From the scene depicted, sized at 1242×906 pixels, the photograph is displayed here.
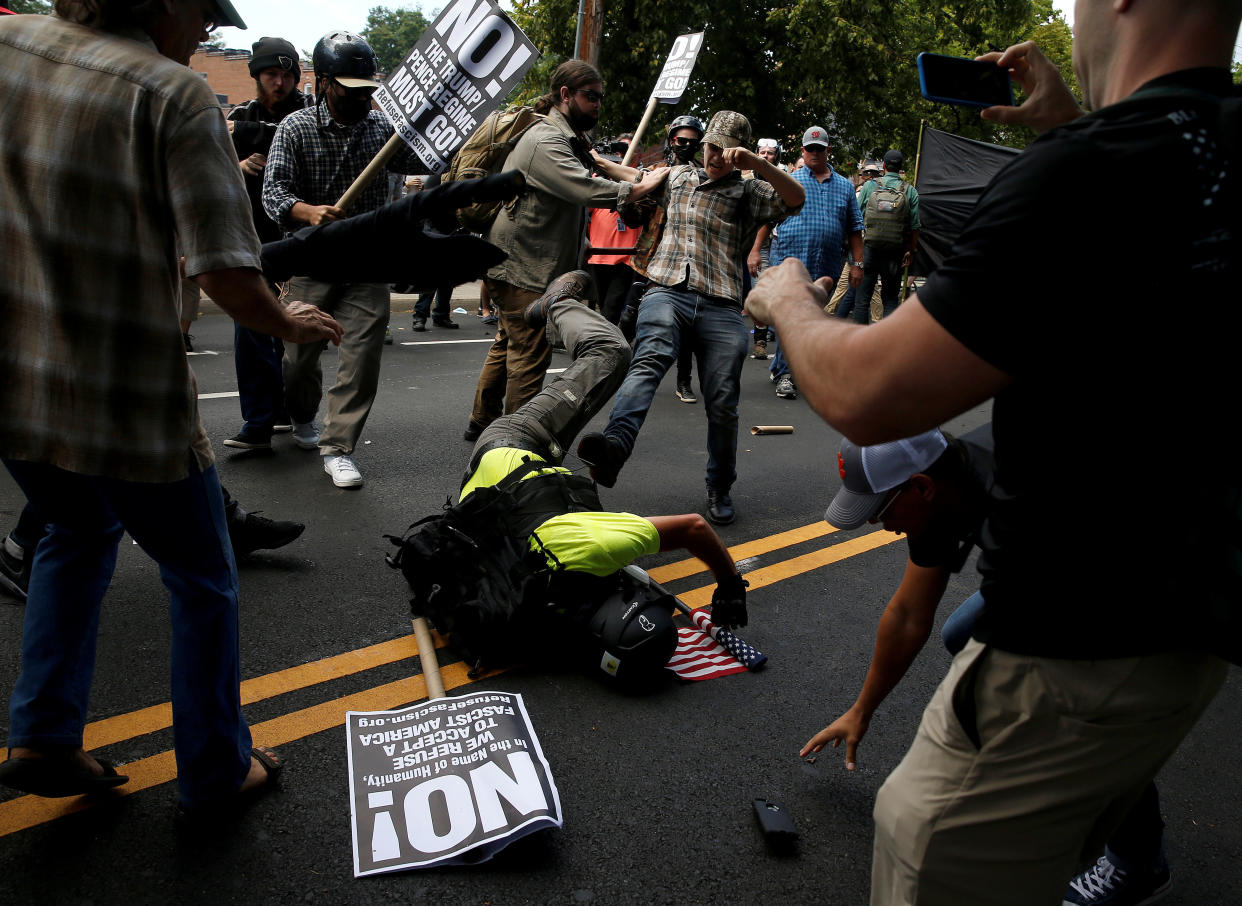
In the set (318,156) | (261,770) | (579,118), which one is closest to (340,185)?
(318,156)

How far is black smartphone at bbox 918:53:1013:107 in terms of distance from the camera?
2107 mm

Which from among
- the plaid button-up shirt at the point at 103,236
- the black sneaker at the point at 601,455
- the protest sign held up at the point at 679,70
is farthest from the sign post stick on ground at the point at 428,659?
the protest sign held up at the point at 679,70

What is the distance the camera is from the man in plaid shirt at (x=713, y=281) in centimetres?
470

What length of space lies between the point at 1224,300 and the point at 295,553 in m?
3.60

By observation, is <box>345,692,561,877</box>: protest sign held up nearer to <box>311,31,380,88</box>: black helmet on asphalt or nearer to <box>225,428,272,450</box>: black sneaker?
<box>225,428,272,450</box>: black sneaker

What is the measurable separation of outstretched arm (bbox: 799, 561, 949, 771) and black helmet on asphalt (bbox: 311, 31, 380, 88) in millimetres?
3445

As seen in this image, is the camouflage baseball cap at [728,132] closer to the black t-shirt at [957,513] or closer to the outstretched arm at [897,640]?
the black t-shirt at [957,513]

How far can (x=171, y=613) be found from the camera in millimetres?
2104

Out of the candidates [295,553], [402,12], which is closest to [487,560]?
[295,553]

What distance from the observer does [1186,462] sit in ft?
3.56

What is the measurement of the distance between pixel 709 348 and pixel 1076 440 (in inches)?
149

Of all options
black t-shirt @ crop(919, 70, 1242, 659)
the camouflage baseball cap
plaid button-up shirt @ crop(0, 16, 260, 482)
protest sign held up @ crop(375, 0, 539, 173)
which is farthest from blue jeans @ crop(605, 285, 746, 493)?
black t-shirt @ crop(919, 70, 1242, 659)

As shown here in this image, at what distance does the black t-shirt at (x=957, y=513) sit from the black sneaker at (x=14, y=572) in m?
3.00

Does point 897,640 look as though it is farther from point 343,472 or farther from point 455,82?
point 343,472
